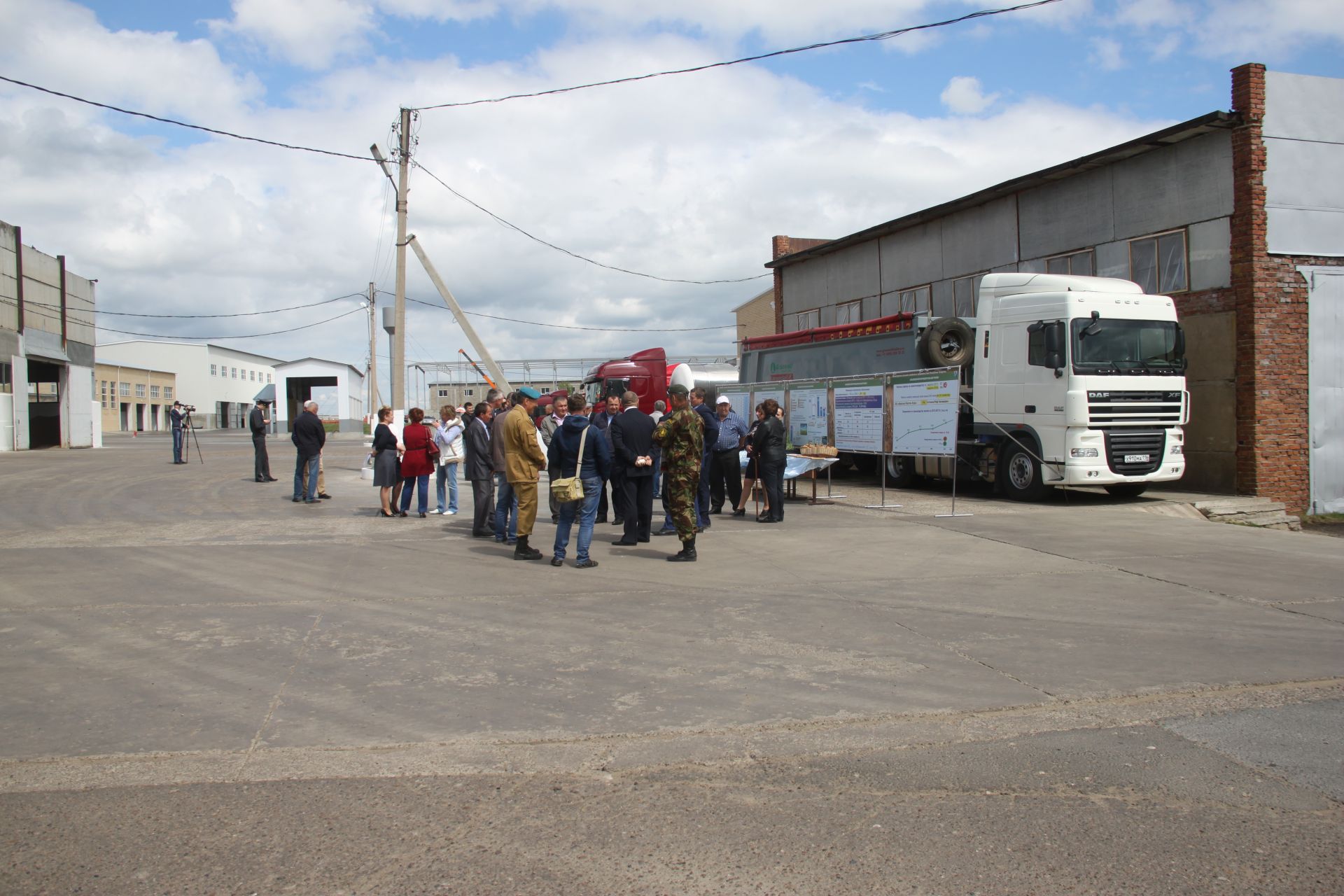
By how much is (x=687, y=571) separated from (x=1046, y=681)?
4.17 metres

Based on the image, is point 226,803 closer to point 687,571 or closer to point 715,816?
point 715,816

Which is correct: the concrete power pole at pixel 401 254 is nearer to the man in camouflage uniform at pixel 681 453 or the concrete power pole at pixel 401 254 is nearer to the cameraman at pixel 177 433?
the cameraman at pixel 177 433

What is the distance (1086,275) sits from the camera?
65.3ft

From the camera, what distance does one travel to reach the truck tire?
17766mm

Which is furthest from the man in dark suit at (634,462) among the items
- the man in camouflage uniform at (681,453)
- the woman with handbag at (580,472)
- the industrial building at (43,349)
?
the industrial building at (43,349)

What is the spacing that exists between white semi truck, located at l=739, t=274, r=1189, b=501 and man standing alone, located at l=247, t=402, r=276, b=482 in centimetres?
1352

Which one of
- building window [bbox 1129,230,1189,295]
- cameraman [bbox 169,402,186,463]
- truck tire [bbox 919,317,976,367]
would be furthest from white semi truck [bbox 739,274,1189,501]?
cameraman [bbox 169,402,186,463]

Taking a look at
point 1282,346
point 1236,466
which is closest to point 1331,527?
point 1236,466

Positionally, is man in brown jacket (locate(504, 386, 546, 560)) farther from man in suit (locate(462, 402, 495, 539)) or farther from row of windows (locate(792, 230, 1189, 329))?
row of windows (locate(792, 230, 1189, 329))

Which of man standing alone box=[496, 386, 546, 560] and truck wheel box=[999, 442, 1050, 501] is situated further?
truck wheel box=[999, 442, 1050, 501]

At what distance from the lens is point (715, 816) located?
3.94m

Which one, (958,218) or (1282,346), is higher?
(958,218)

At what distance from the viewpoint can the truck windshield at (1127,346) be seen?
48.6 feet

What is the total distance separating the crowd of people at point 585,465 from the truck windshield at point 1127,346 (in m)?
5.09
